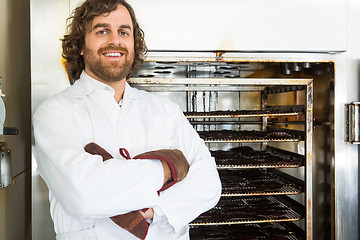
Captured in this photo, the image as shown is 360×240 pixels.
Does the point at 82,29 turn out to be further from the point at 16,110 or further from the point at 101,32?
the point at 16,110

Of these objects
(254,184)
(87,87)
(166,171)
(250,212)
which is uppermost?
(87,87)

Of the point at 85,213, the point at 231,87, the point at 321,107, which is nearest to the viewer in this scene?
the point at 85,213

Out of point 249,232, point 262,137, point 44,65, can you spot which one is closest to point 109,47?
point 44,65

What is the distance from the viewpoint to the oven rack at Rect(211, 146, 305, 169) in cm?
238

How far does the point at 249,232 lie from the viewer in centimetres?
270

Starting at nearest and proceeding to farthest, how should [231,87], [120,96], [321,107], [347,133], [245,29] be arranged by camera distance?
[120,96], [245,29], [347,133], [321,107], [231,87]

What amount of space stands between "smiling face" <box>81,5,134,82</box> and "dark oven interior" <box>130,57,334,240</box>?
66 cm

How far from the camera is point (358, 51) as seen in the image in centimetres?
236

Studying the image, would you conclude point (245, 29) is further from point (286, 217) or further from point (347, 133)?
point (286, 217)

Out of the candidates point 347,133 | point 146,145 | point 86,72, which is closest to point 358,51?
point 347,133

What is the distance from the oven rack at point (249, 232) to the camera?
2584mm

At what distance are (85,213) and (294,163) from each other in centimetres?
167

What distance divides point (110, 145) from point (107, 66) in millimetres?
349

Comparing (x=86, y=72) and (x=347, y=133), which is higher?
(x=86, y=72)
